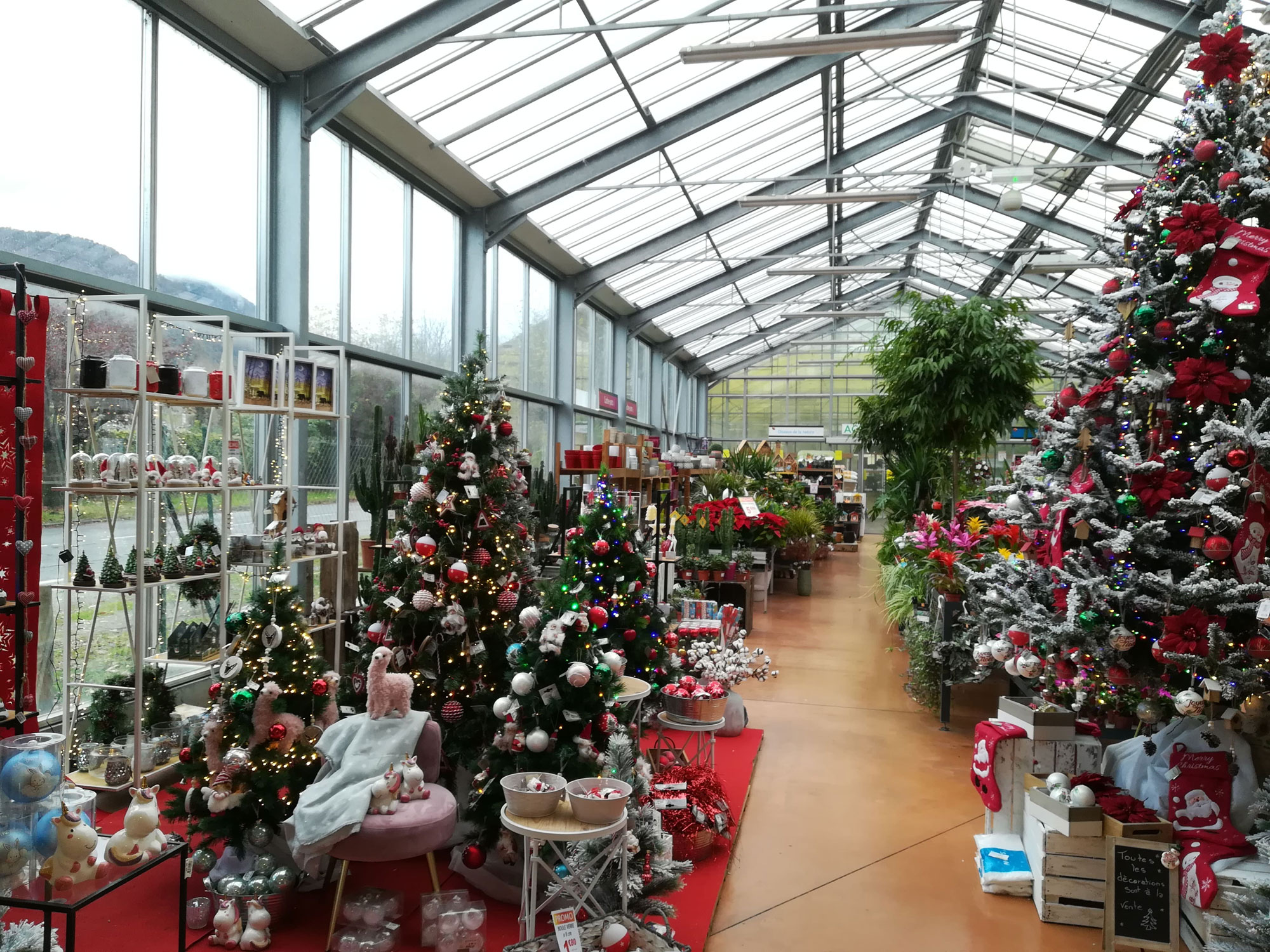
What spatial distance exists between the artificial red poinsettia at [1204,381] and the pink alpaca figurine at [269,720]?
345 cm

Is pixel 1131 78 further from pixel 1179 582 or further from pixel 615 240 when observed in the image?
pixel 1179 582

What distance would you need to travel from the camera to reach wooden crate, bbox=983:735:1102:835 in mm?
3654

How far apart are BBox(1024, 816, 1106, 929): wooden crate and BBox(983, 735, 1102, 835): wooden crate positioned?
418mm

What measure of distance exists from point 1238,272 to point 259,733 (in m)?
3.89

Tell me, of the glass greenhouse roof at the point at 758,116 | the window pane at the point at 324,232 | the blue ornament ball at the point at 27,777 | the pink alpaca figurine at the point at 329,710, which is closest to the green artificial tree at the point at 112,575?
the pink alpaca figurine at the point at 329,710

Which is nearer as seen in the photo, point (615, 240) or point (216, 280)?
point (216, 280)

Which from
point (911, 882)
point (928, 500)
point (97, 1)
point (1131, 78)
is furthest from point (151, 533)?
Answer: point (1131, 78)

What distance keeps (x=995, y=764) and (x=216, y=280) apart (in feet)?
17.6

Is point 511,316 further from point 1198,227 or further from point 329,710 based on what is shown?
point 1198,227

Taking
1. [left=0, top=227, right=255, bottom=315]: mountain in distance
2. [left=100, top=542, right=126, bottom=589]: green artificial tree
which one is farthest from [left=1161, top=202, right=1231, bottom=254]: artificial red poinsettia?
[left=0, top=227, right=255, bottom=315]: mountain in distance

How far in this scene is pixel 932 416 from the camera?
7141 millimetres

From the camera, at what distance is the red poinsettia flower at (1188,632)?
9.53ft

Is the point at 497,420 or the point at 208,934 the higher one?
the point at 497,420

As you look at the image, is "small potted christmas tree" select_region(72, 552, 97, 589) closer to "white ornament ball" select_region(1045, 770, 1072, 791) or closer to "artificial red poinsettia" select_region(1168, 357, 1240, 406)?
"white ornament ball" select_region(1045, 770, 1072, 791)
